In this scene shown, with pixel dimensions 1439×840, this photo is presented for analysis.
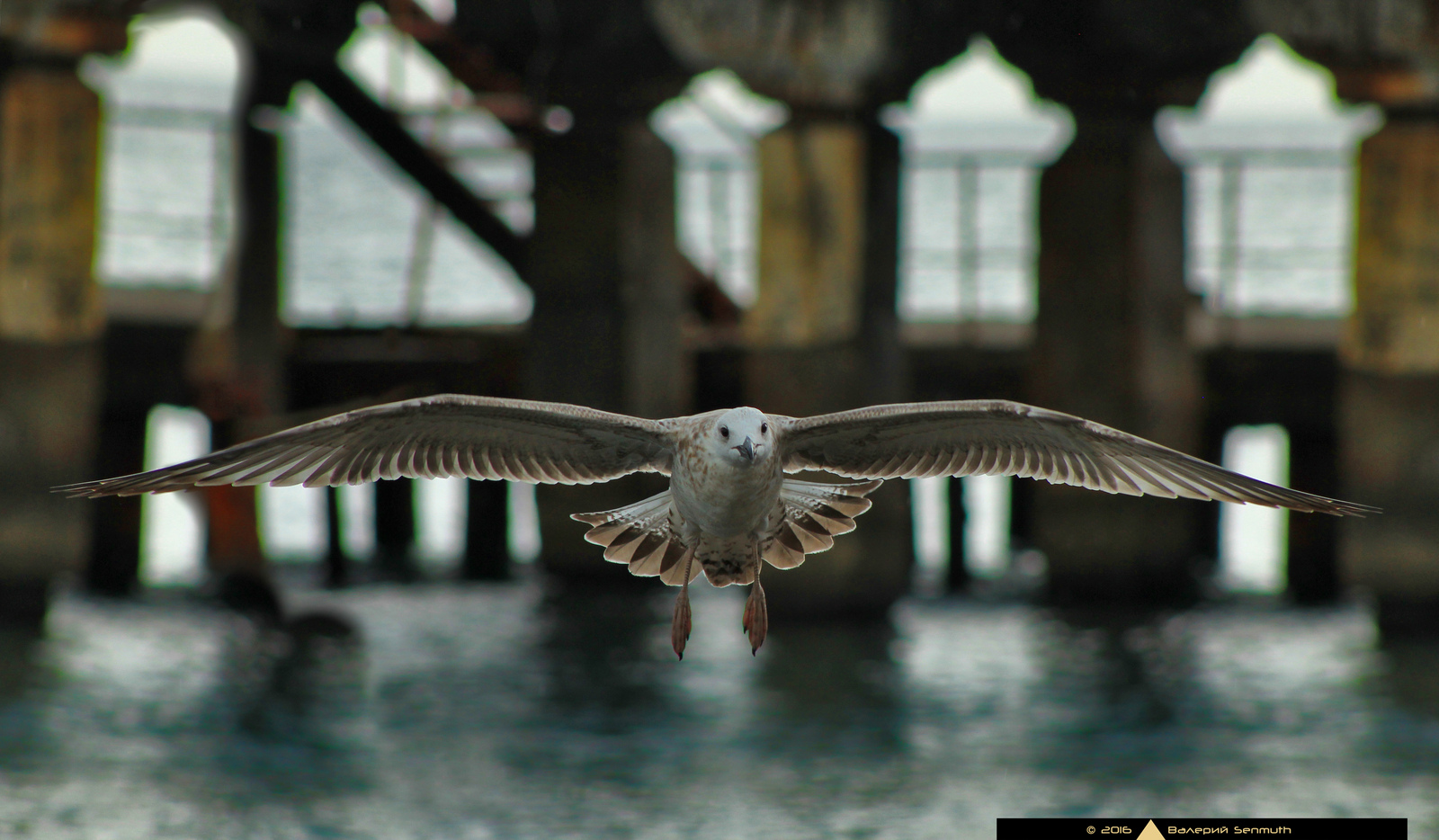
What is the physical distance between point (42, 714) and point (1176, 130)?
48.7m

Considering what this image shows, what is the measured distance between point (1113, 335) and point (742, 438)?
50.0 feet

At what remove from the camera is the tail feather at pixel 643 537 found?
6.23m

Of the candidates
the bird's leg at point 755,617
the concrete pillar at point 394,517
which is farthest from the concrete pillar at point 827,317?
the concrete pillar at point 394,517

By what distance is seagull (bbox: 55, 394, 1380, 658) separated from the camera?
5.55 metres

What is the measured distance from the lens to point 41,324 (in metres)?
17.7

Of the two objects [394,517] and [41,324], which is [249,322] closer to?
[41,324]

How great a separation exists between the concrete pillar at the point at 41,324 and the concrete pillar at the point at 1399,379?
13907mm

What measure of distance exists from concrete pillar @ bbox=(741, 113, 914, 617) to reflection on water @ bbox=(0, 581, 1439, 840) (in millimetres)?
561

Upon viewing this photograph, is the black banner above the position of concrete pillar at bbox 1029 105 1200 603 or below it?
below

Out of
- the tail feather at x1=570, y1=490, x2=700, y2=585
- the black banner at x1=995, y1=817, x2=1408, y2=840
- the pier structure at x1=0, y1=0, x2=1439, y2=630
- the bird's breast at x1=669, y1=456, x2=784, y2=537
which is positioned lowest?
the black banner at x1=995, y1=817, x2=1408, y2=840

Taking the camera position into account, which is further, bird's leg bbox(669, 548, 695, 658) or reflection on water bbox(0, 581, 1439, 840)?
reflection on water bbox(0, 581, 1439, 840)

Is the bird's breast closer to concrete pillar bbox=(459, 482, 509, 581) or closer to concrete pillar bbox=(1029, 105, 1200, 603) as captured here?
concrete pillar bbox=(1029, 105, 1200, 603)

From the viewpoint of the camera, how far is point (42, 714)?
49.3 feet

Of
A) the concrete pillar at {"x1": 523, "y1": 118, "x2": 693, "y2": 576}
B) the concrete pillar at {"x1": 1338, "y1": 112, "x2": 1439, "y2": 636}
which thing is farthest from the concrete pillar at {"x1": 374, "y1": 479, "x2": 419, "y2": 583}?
the concrete pillar at {"x1": 1338, "y1": 112, "x2": 1439, "y2": 636}
